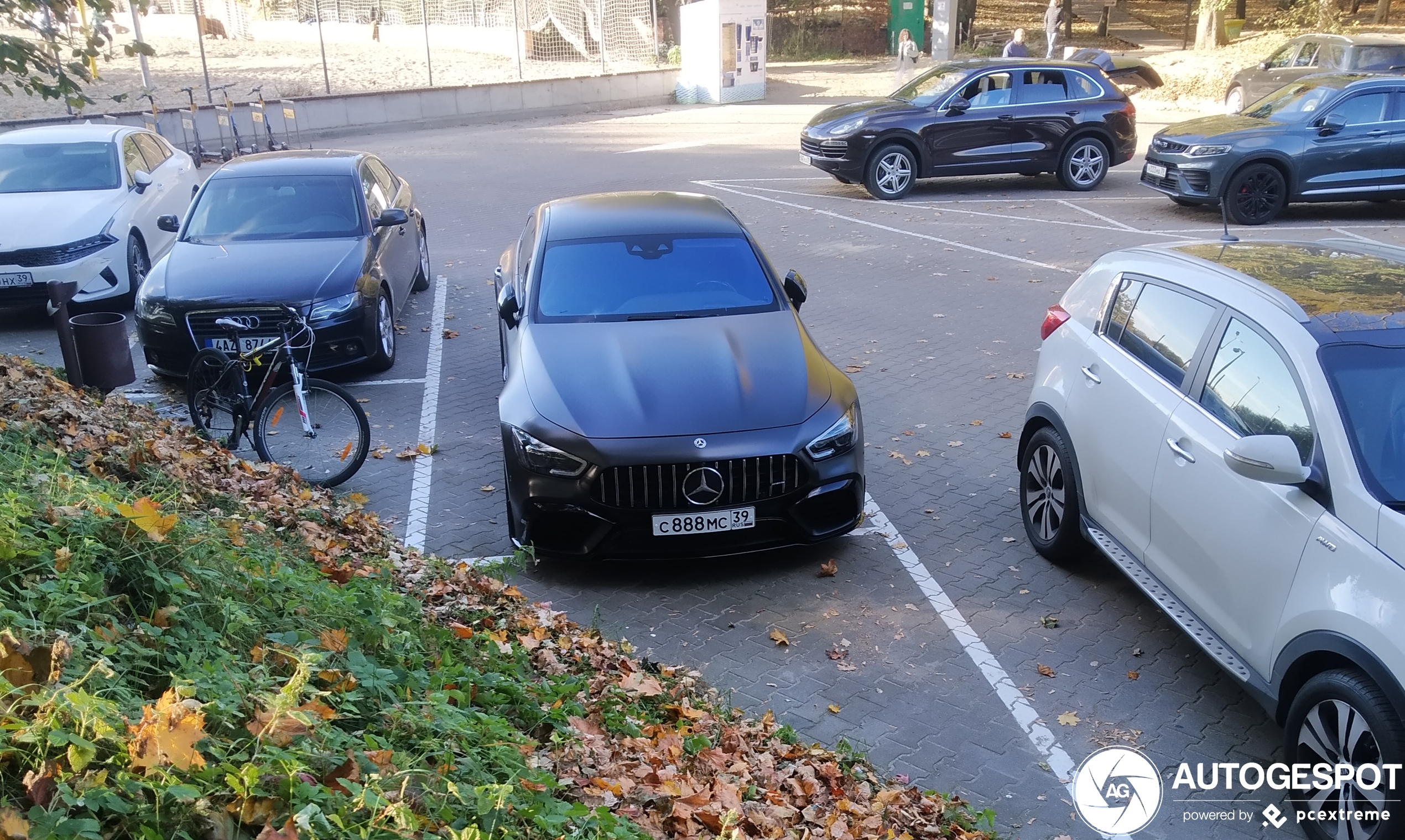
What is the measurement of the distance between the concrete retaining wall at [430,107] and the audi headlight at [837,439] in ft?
70.5

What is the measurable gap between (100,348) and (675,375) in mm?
4220

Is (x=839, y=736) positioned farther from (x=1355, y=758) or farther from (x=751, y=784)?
(x=1355, y=758)

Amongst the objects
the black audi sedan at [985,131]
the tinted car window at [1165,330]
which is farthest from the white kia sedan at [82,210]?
the tinted car window at [1165,330]

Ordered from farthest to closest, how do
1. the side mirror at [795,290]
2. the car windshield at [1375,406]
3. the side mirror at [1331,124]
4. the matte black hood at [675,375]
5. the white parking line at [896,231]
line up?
1. the side mirror at [1331,124]
2. the white parking line at [896,231]
3. the side mirror at [795,290]
4. the matte black hood at [675,375]
5. the car windshield at [1375,406]

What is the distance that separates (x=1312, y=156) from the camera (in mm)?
14438

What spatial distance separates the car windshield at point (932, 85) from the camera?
1703 cm

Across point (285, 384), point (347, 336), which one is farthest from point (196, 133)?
point (285, 384)

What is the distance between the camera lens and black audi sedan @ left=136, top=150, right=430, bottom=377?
870 centimetres

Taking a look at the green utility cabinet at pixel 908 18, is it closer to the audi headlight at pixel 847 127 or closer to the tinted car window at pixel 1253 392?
the audi headlight at pixel 847 127

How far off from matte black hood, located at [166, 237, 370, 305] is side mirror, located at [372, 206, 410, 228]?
0.32m

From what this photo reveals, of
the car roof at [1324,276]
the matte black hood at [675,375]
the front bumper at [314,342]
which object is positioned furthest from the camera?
the front bumper at [314,342]

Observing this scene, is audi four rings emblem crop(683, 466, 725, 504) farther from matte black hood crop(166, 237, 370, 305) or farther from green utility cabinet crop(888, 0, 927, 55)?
green utility cabinet crop(888, 0, 927, 55)

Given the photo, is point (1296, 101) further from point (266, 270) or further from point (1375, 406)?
point (266, 270)

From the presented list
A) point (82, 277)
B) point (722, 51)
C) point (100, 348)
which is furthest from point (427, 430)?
point (722, 51)
